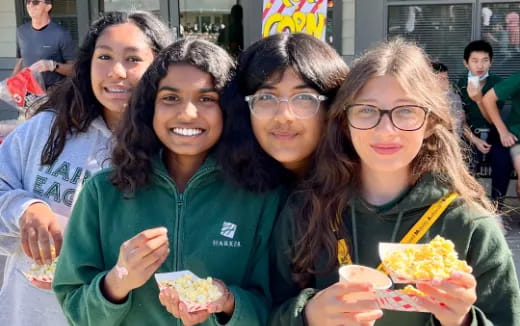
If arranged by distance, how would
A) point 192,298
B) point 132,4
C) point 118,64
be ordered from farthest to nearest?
1. point 132,4
2. point 118,64
3. point 192,298

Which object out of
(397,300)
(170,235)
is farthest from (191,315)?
(397,300)

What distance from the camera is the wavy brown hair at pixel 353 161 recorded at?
1910 mm

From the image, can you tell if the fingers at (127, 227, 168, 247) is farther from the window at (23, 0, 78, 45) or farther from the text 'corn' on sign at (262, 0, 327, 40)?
the window at (23, 0, 78, 45)

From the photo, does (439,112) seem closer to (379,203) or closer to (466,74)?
(379,203)

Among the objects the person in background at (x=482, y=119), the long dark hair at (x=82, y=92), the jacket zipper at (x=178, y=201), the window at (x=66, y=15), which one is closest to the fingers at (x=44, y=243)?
the long dark hair at (x=82, y=92)

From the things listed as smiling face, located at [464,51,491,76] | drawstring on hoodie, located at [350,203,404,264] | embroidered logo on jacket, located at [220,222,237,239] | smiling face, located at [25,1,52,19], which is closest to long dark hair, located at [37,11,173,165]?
embroidered logo on jacket, located at [220,222,237,239]

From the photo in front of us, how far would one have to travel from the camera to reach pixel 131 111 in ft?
6.95

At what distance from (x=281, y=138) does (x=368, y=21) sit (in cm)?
529

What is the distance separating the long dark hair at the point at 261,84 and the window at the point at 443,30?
510 cm

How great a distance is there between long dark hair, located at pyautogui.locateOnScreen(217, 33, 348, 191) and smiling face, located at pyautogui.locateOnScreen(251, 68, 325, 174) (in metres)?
0.02

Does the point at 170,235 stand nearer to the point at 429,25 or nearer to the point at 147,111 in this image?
the point at 147,111

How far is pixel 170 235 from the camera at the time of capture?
6.49 feet

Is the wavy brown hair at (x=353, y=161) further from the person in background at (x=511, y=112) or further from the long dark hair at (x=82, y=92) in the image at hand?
the person in background at (x=511, y=112)

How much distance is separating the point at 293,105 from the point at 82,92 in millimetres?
919
